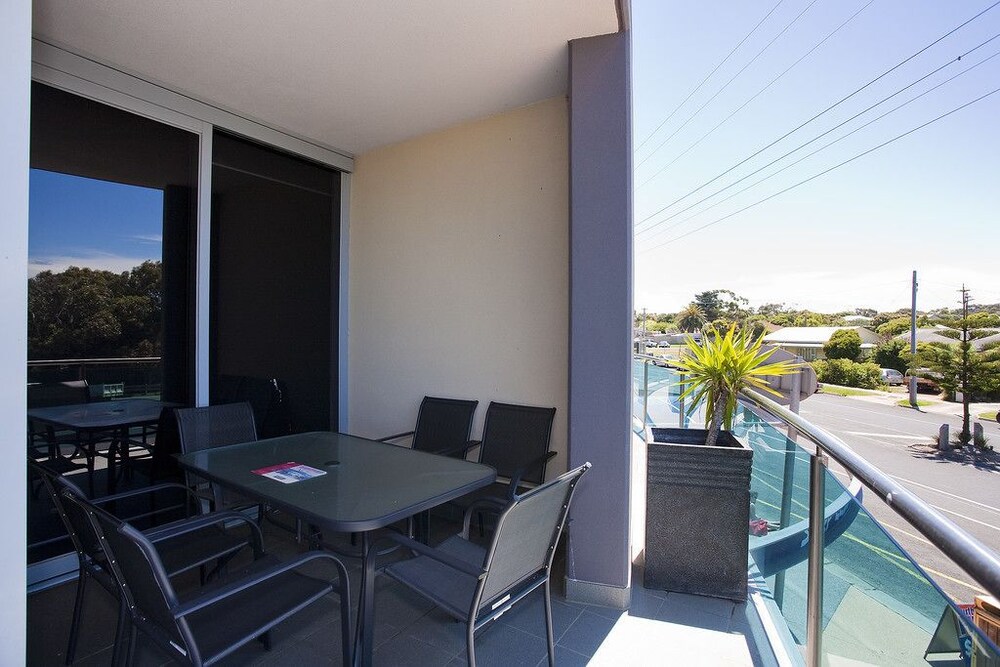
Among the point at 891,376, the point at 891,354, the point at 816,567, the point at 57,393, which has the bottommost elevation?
the point at 891,376

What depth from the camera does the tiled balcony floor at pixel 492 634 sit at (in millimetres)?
2068

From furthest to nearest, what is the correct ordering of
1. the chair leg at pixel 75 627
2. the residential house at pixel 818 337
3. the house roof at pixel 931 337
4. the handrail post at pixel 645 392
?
1. the residential house at pixel 818 337
2. the house roof at pixel 931 337
3. the handrail post at pixel 645 392
4. the chair leg at pixel 75 627

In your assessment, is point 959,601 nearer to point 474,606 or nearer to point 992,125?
point 474,606

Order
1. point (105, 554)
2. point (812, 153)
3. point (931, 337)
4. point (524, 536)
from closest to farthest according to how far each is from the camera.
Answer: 1. point (105, 554)
2. point (524, 536)
3. point (931, 337)
4. point (812, 153)

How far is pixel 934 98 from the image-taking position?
27844 millimetres

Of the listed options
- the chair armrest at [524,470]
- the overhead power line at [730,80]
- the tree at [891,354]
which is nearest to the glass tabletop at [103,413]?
the chair armrest at [524,470]

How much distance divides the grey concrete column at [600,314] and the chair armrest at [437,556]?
999mm

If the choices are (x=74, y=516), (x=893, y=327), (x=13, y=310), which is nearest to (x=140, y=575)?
(x=74, y=516)

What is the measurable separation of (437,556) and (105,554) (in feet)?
3.43

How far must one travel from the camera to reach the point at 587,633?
2248mm

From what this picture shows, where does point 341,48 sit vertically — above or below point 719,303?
below

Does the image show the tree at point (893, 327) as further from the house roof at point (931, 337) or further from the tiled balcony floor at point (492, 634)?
the tiled balcony floor at point (492, 634)

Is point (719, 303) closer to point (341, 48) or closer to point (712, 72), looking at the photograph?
point (712, 72)

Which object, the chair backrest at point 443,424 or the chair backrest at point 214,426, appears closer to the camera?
the chair backrest at point 214,426
